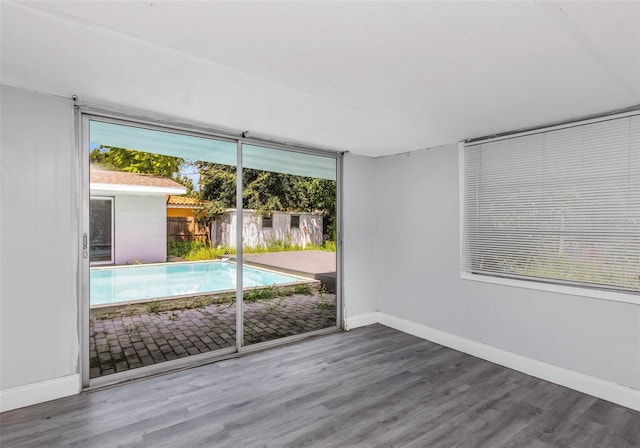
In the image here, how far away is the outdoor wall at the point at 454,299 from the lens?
2.69m

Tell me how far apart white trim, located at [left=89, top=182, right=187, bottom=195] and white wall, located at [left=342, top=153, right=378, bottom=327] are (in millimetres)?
→ 2012

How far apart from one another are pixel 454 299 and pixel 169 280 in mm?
3386

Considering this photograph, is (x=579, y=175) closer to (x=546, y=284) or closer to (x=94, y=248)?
(x=546, y=284)

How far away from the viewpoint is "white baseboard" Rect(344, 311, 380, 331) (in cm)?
436

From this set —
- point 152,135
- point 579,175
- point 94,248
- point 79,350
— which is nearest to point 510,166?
point 579,175

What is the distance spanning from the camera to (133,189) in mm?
3422

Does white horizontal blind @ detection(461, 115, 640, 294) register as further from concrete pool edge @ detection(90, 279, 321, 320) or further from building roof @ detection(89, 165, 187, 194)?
building roof @ detection(89, 165, 187, 194)

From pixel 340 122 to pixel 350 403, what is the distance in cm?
234

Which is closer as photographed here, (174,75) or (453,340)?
(174,75)

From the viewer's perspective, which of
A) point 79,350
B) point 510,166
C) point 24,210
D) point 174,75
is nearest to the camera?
point 174,75

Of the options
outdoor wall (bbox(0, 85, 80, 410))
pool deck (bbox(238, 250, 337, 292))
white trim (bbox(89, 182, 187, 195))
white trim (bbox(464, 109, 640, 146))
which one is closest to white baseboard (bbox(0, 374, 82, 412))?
outdoor wall (bbox(0, 85, 80, 410))

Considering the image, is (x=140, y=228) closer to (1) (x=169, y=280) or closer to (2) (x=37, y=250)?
(1) (x=169, y=280)

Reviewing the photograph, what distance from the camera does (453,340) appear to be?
12.2 feet

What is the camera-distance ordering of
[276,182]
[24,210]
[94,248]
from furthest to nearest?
[276,182], [94,248], [24,210]
